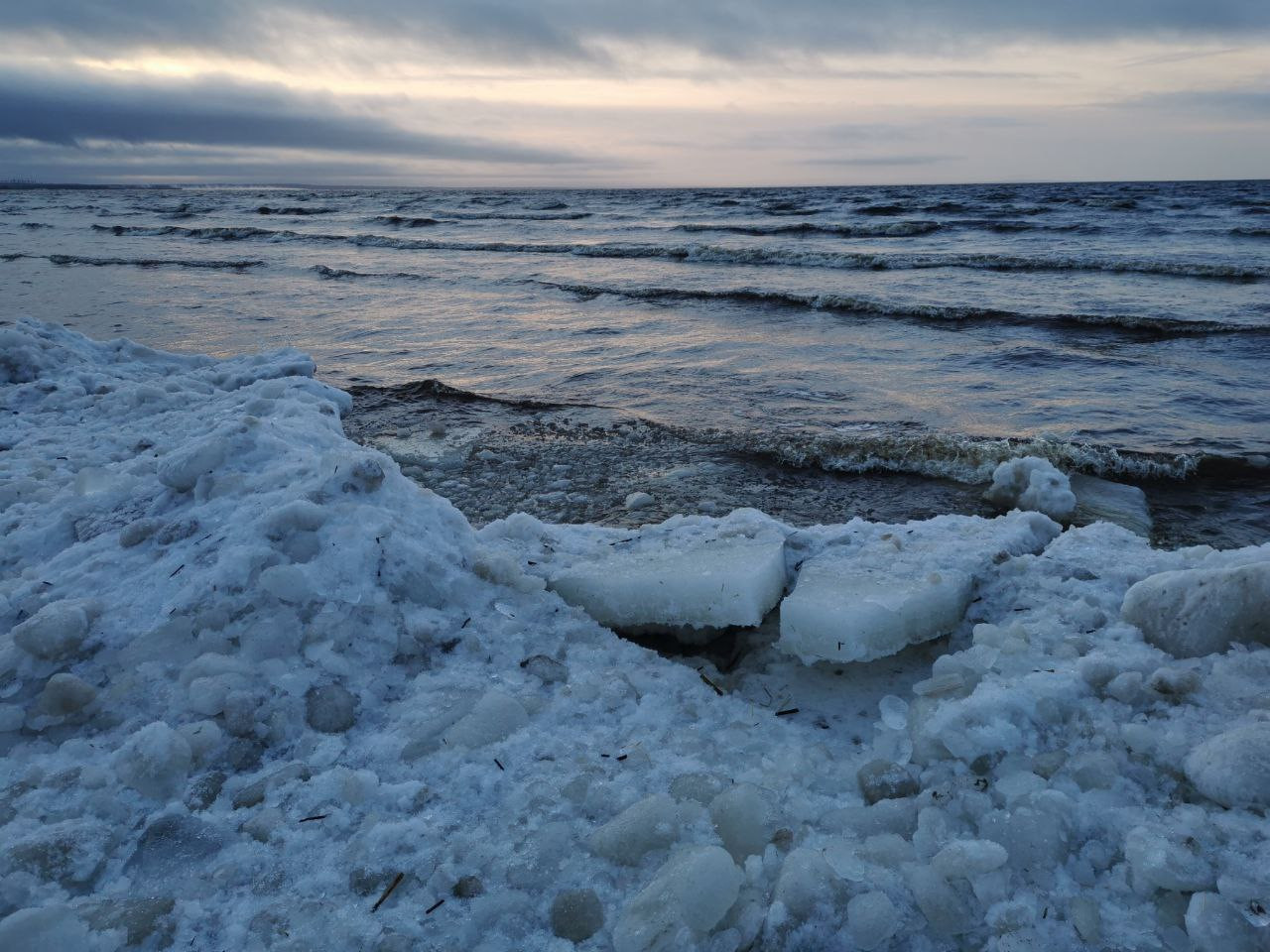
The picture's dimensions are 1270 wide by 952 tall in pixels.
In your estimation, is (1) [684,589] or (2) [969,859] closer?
(2) [969,859]

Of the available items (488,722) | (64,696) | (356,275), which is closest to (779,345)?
(488,722)

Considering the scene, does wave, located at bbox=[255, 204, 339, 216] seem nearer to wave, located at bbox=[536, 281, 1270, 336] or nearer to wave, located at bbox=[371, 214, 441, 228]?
wave, located at bbox=[371, 214, 441, 228]

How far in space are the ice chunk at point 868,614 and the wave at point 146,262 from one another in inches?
665

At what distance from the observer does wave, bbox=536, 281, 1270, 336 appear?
9.50m

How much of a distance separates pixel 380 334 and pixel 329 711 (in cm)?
833

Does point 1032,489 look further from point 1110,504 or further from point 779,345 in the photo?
point 779,345

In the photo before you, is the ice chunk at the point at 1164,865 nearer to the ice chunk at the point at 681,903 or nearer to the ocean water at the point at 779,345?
the ice chunk at the point at 681,903

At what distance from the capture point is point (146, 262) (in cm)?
1691

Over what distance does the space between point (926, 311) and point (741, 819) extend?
A: 10163 millimetres

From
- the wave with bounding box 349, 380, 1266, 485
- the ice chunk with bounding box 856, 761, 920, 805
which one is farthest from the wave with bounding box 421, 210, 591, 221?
the ice chunk with bounding box 856, 761, 920, 805

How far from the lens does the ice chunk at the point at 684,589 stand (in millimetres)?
2422

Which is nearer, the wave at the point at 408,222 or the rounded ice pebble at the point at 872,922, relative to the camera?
the rounded ice pebble at the point at 872,922

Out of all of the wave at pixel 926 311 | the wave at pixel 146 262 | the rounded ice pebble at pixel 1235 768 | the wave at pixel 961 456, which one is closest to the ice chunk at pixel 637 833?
the rounded ice pebble at pixel 1235 768

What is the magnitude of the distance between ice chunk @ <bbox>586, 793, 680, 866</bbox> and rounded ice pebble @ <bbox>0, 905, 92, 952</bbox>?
2.99 ft
